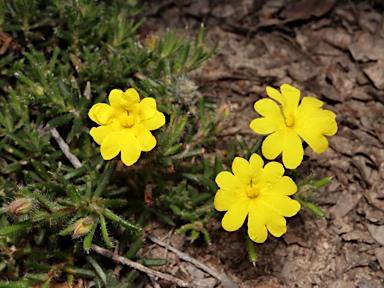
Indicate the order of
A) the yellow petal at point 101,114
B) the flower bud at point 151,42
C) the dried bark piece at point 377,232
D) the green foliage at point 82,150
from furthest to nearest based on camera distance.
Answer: the flower bud at point 151,42 → the dried bark piece at point 377,232 → the green foliage at point 82,150 → the yellow petal at point 101,114

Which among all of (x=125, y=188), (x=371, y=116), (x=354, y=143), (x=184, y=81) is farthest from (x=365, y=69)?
(x=125, y=188)

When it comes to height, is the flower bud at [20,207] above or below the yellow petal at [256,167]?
above

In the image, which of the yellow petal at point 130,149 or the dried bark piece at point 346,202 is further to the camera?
the dried bark piece at point 346,202

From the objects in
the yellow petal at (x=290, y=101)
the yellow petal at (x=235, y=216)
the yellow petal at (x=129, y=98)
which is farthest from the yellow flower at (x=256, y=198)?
the yellow petal at (x=129, y=98)

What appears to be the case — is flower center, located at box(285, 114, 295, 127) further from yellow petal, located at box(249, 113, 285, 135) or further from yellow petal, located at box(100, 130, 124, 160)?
→ yellow petal, located at box(100, 130, 124, 160)

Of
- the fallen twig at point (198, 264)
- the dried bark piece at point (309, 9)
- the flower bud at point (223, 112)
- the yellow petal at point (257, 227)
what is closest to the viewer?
the yellow petal at point (257, 227)

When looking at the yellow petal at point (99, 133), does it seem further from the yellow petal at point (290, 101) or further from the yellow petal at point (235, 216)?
the yellow petal at point (290, 101)

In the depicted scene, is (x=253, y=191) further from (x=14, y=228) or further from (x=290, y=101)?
(x=14, y=228)

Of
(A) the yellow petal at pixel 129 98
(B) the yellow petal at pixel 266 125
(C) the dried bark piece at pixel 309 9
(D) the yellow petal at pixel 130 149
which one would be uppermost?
(A) the yellow petal at pixel 129 98
